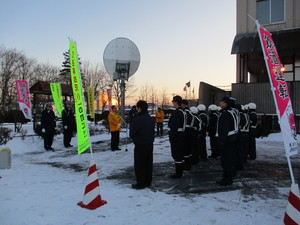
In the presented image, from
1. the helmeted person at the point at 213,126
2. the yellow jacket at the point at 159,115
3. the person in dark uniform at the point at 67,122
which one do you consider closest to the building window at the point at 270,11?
the yellow jacket at the point at 159,115

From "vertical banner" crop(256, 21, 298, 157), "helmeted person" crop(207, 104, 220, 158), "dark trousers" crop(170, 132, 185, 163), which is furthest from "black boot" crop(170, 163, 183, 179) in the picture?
"helmeted person" crop(207, 104, 220, 158)

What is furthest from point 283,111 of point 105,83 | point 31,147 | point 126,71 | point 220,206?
point 105,83

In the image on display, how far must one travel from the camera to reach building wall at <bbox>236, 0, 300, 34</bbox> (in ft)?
54.9

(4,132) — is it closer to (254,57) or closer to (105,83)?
(254,57)

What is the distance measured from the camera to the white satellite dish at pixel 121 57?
1702 cm

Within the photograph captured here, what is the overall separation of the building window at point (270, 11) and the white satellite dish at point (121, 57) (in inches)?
343

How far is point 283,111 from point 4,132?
10.9 metres

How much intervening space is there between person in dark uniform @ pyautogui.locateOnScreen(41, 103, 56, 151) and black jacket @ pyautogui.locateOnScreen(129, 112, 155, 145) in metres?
6.16

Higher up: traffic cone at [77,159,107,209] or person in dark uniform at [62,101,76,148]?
person in dark uniform at [62,101,76,148]

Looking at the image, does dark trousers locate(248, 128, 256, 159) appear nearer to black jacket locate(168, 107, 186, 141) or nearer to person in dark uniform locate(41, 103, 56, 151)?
black jacket locate(168, 107, 186, 141)

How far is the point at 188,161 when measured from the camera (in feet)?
24.0

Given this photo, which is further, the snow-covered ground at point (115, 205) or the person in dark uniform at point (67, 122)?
the person in dark uniform at point (67, 122)

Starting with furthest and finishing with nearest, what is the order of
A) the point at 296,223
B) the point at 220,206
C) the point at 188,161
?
1. the point at 188,161
2. the point at 220,206
3. the point at 296,223

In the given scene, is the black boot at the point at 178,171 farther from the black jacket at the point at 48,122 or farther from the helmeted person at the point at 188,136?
the black jacket at the point at 48,122
